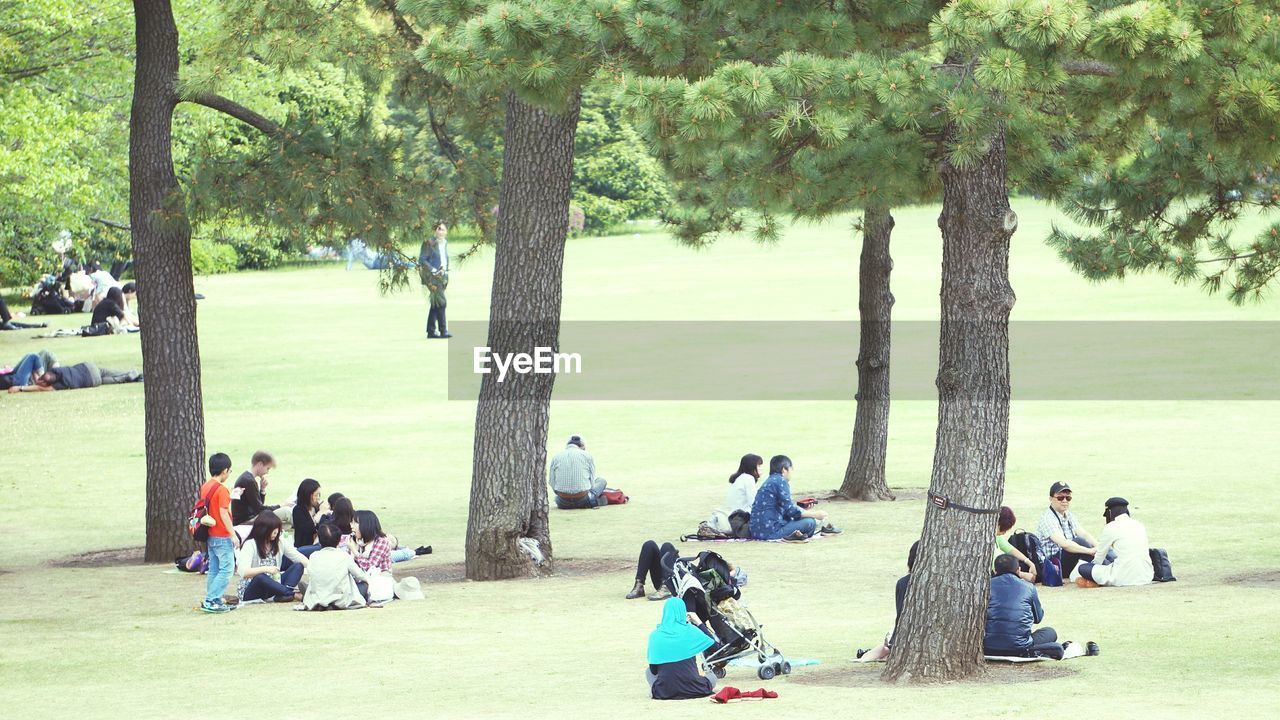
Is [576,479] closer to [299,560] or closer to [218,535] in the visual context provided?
Result: [299,560]

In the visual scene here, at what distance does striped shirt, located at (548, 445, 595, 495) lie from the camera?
18.1 metres

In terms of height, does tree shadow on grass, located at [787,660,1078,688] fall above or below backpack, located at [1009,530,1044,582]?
below

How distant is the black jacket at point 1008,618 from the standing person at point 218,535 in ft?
19.7

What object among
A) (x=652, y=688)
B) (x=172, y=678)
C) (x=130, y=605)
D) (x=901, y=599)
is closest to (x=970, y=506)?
(x=901, y=599)

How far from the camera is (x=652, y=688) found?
8984mm

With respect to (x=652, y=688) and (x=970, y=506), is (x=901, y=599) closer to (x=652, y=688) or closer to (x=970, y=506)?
(x=970, y=506)

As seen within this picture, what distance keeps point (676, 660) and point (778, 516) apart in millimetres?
6873

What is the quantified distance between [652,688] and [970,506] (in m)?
2.11

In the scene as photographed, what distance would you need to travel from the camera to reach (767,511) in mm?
15758

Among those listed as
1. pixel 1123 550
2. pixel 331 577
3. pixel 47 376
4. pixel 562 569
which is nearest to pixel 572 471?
pixel 562 569

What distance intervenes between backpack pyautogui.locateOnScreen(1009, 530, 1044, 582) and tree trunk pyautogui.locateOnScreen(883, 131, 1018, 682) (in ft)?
12.4

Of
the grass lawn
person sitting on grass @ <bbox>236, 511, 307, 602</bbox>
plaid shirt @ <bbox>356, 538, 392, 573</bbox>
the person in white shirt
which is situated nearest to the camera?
the grass lawn

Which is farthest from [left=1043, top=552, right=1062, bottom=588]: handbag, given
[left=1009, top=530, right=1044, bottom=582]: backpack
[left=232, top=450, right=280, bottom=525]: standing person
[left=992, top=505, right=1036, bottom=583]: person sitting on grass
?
[left=232, top=450, right=280, bottom=525]: standing person

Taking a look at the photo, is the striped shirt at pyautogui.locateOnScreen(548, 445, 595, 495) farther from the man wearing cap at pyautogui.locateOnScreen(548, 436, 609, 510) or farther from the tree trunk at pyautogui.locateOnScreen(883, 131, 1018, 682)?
the tree trunk at pyautogui.locateOnScreen(883, 131, 1018, 682)
